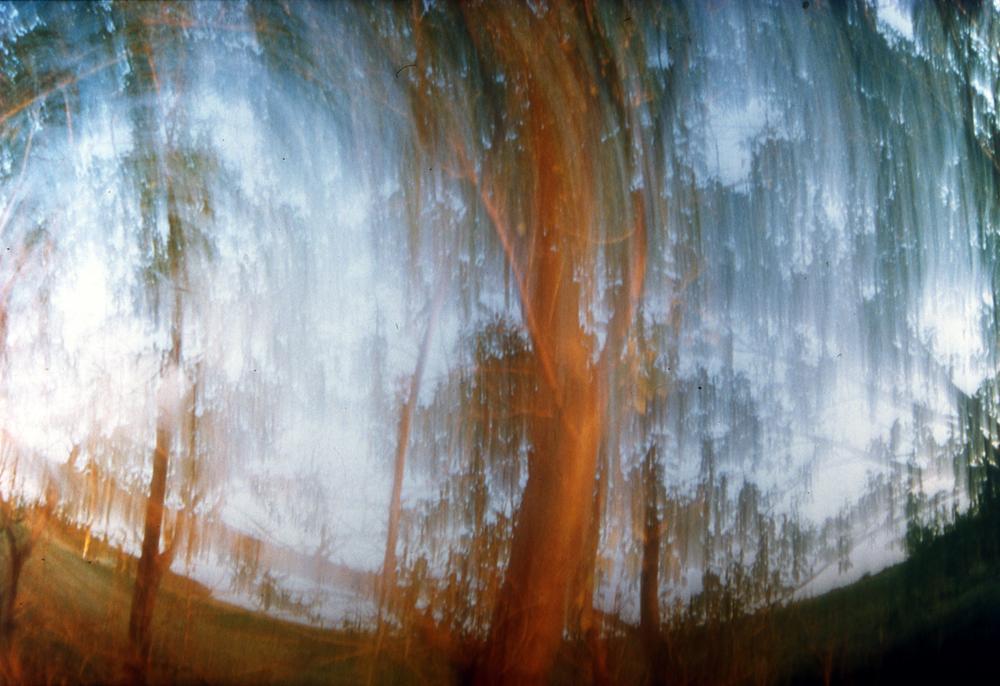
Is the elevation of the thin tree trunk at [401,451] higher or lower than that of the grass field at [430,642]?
higher

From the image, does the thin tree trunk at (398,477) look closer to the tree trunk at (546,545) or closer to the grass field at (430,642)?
the grass field at (430,642)

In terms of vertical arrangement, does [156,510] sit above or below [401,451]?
below

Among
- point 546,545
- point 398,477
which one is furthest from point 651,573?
point 398,477

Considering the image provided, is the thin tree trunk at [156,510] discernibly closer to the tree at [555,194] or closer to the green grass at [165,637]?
the green grass at [165,637]

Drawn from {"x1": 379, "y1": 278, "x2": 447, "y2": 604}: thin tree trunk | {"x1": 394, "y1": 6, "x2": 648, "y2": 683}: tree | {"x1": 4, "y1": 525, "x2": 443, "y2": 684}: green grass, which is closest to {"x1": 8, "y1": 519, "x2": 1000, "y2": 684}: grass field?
{"x1": 4, "y1": 525, "x2": 443, "y2": 684}: green grass

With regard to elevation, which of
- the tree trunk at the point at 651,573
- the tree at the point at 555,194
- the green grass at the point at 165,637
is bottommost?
the green grass at the point at 165,637

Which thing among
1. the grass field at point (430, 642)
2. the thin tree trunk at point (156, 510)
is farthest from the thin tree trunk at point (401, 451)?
the thin tree trunk at point (156, 510)

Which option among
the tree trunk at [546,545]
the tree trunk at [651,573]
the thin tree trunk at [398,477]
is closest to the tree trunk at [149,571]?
the thin tree trunk at [398,477]

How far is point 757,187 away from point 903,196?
1.39 feet

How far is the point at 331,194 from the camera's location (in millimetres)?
2363

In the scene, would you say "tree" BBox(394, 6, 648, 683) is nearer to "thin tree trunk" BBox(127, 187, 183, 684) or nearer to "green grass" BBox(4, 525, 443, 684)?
"green grass" BBox(4, 525, 443, 684)

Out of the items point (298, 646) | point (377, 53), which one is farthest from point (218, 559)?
point (377, 53)

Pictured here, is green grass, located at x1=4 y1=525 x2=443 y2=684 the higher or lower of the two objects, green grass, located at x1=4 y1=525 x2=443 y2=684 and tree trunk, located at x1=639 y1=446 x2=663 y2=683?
the lower

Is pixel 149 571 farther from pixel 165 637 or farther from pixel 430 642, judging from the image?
pixel 430 642
